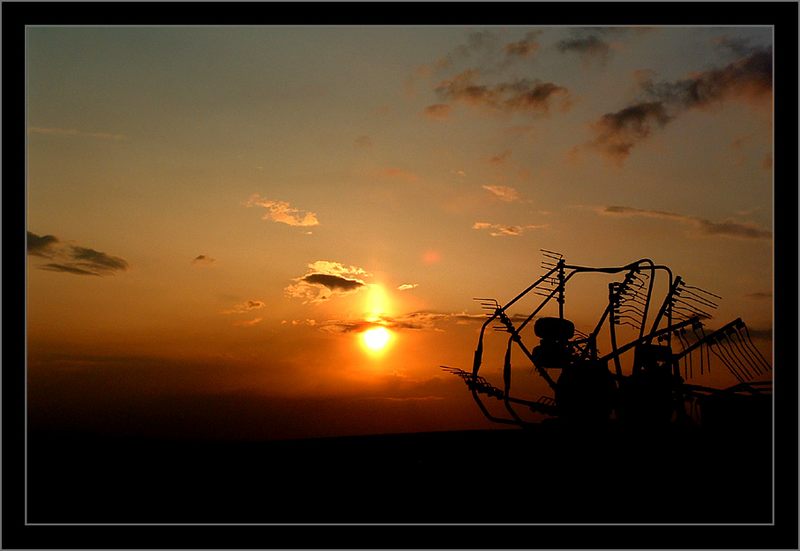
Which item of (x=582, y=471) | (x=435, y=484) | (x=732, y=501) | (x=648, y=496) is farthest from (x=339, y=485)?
(x=732, y=501)

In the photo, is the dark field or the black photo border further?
the dark field

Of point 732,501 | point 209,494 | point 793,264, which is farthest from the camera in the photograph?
point 209,494

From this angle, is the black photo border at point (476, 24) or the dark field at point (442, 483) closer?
the black photo border at point (476, 24)

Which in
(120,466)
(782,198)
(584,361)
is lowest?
(120,466)

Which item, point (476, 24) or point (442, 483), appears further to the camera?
point (442, 483)

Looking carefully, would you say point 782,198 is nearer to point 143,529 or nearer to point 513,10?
point 513,10

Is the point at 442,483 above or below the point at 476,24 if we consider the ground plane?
below

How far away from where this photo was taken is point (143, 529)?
16000 mm

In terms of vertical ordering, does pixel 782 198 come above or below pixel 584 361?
above

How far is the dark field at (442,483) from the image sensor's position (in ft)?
69.2

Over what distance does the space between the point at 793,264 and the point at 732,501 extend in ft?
32.5

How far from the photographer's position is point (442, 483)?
Result: 987 inches

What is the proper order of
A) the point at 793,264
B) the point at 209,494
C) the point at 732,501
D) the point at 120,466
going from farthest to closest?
1. the point at 120,466
2. the point at 209,494
3. the point at 732,501
4. the point at 793,264

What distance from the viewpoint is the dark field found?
21.1 m
